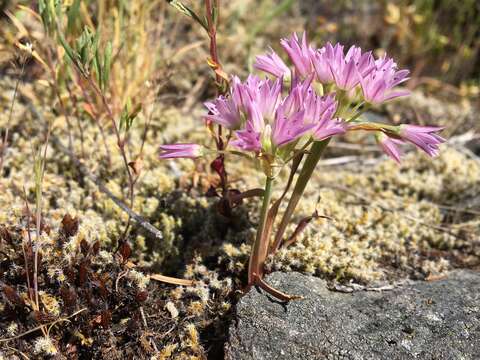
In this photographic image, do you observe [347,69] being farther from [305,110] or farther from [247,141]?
[247,141]

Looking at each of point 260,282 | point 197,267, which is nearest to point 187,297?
point 197,267

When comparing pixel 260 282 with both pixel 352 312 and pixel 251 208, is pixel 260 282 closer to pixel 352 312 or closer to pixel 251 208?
pixel 352 312

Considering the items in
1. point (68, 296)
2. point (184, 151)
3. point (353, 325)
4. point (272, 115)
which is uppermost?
point (272, 115)

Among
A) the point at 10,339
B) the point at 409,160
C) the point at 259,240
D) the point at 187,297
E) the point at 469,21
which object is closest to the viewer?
the point at 10,339

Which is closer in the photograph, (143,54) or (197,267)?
(197,267)

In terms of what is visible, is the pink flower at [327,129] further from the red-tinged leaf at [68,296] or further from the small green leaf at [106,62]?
the red-tinged leaf at [68,296]

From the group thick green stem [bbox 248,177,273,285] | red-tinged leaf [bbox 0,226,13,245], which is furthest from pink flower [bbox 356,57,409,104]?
red-tinged leaf [bbox 0,226,13,245]

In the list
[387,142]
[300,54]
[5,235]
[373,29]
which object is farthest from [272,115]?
[373,29]
